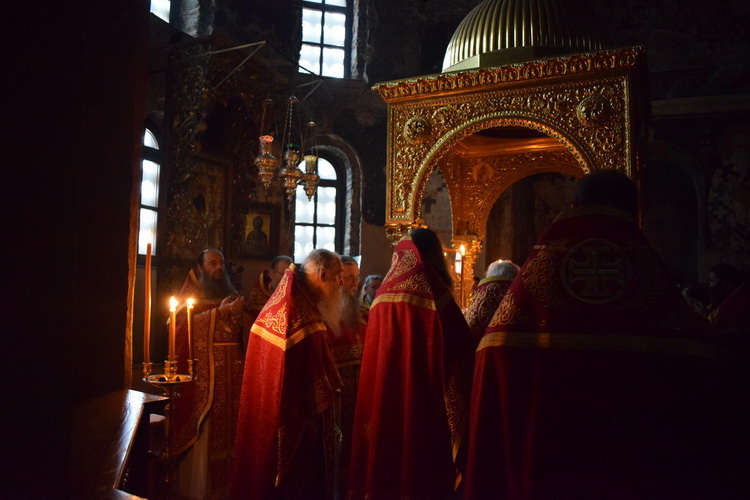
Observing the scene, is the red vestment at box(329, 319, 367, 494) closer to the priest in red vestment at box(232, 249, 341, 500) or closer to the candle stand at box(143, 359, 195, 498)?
the priest in red vestment at box(232, 249, 341, 500)

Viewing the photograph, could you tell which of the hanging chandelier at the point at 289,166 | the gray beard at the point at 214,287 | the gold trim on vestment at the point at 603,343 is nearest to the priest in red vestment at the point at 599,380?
the gold trim on vestment at the point at 603,343

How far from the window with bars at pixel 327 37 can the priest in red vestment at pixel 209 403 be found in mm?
7160

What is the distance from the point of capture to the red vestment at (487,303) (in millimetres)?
3486

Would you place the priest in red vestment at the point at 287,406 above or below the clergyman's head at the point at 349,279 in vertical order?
below

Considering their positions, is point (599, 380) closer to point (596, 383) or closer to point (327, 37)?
point (596, 383)

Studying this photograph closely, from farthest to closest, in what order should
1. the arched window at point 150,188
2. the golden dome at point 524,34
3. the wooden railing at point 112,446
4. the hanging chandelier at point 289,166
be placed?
the arched window at point 150,188
the hanging chandelier at point 289,166
the golden dome at point 524,34
the wooden railing at point 112,446

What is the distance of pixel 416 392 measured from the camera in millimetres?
3088

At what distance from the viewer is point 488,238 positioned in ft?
31.6

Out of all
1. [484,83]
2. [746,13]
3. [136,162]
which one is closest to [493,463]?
[136,162]

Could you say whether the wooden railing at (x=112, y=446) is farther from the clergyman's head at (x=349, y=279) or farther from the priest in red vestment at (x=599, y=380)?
the clergyman's head at (x=349, y=279)

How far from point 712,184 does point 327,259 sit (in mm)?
7182

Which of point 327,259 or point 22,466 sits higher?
point 327,259

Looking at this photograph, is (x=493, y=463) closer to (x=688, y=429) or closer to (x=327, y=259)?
(x=688, y=429)

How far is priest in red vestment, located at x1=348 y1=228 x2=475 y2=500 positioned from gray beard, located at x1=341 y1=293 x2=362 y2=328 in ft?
2.00
